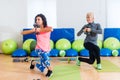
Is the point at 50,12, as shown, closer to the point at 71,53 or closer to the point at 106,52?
the point at 71,53

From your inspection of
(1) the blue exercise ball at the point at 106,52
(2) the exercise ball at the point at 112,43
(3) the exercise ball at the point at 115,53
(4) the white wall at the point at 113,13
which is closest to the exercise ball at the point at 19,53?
(1) the blue exercise ball at the point at 106,52

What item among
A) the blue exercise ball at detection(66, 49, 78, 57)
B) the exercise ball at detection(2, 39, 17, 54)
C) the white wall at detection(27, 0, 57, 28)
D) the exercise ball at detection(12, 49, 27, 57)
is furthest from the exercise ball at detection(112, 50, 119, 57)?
the exercise ball at detection(2, 39, 17, 54)

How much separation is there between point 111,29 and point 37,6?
2.52m

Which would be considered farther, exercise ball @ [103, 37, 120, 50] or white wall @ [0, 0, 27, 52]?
white wall @ [0, 0, 27, 52]

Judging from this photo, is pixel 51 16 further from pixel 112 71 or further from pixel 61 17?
pixel 112 71

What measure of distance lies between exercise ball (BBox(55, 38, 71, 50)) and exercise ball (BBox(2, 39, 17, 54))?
1370 mm

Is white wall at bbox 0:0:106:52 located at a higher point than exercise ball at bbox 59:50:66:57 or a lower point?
higher

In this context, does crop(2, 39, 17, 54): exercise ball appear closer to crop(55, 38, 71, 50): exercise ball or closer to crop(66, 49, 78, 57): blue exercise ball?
crop(55, 38, 71, 50): exercise ball

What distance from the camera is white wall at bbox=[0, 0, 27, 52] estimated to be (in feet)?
25.7

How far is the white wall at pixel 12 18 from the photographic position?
7840 millimetres

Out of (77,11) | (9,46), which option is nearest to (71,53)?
(77,11)

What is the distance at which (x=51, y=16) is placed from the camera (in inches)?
312

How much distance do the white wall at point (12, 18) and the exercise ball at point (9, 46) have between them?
46cm

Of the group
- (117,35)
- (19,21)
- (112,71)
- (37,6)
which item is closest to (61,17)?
(37,6)
